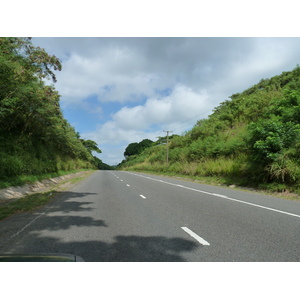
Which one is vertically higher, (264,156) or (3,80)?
(3,80)

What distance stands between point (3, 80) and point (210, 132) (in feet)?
Result: 101

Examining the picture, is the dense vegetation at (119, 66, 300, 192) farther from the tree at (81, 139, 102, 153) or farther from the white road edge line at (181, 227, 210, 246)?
the tree at (81, 139, 102, 153)

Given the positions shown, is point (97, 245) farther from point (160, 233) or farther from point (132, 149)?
point (132, 149)

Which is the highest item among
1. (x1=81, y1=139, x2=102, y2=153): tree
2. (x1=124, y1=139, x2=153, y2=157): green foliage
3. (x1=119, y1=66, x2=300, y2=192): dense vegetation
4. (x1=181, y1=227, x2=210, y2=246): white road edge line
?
(x1=124, y1=139, x2=153, y2=157): green foliage

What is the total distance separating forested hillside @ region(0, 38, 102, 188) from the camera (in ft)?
37.2

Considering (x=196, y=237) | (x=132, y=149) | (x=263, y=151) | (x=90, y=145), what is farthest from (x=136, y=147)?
(x=196, y=237)

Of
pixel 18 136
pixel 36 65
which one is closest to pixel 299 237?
pixel 36 65

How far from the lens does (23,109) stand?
17453 millimetres

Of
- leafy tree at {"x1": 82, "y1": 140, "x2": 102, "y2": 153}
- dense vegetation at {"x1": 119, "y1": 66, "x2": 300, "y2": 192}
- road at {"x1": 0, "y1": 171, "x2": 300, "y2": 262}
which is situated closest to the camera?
road at {"x1": 0, "y1": 171, "x2": 300, "y2": 262}

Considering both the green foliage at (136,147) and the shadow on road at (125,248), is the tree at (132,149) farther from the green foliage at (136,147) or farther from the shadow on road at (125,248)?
the shadow on road at (125,248)

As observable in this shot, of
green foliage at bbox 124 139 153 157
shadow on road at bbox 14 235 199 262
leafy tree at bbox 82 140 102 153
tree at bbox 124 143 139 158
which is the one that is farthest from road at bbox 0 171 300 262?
tree at bbox 124 143 139 158

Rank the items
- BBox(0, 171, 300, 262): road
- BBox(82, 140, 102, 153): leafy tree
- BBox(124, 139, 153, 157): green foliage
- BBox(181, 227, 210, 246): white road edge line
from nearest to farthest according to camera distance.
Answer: BBox(0, 171, 300, 262): road
BBox(181, 227, 210, 246): white road edge line
BBox(82, 140, 102, 153): leafy tree
BBox(124, 139, 153, 157): green foliage

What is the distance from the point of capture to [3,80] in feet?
36.4

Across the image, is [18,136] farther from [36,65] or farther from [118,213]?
[118,213]
